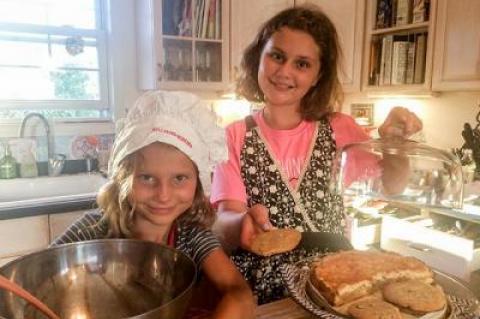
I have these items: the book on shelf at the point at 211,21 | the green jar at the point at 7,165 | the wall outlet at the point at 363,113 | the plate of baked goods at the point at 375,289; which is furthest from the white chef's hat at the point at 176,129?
the wall outlet at the point at 363,113

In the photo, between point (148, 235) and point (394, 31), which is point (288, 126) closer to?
point (148, 235)

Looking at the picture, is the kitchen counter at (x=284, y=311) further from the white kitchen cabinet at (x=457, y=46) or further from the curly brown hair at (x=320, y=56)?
the white kitchen cabinet at (x=457, y=46)

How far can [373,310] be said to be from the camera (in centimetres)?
50

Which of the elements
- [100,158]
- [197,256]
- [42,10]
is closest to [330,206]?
[197,256]

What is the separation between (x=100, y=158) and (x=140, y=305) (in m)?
1.60

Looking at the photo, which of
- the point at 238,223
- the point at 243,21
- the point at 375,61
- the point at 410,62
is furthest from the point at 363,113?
the point at 238,223

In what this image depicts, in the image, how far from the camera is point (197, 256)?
789 millimetres

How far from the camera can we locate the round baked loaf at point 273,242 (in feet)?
2.11

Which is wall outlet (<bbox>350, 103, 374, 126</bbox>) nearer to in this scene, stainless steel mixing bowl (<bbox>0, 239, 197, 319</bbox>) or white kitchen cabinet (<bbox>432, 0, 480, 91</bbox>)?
white kitchen cabinet (<bbox>432, 0, 480, 91</bbox>)

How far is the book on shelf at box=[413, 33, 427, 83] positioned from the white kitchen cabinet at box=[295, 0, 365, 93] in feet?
1.03

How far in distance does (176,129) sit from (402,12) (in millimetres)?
1793

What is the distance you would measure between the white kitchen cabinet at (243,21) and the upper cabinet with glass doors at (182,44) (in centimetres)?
4

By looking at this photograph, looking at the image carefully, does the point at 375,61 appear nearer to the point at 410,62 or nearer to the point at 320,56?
the point at 410,62

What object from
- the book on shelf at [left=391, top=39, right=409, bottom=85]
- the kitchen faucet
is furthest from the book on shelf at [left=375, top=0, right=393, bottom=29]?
the kitchen faucet
